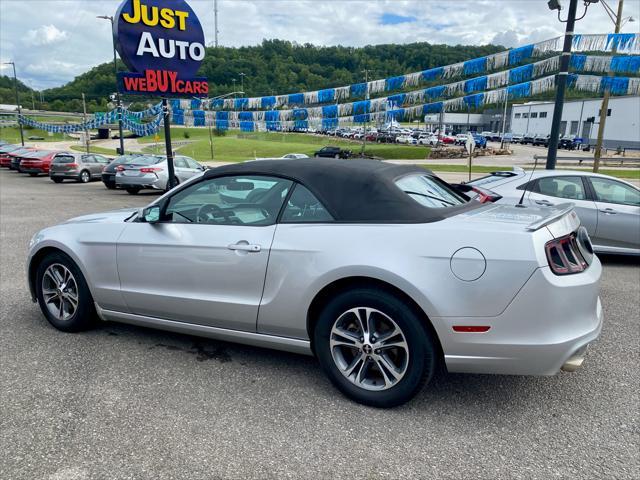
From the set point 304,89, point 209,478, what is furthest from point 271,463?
point 304,89

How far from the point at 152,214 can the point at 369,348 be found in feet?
6.60

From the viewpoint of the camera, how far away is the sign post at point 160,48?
801 cm

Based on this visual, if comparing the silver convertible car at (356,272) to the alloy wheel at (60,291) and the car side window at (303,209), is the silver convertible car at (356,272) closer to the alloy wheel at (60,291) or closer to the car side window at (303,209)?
the car side window at (303,209)

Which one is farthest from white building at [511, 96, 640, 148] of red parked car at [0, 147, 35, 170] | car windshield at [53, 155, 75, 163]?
red parked car at [0, 147, 35, 170]

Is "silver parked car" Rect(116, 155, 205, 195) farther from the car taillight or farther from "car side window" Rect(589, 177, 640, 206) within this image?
the car taillight

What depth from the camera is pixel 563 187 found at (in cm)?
732

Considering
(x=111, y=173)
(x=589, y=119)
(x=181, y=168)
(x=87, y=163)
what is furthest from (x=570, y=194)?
(x=589, y=119)

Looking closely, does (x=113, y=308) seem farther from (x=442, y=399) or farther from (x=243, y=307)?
(x=442, y=399)

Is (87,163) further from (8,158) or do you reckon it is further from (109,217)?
(109,217)

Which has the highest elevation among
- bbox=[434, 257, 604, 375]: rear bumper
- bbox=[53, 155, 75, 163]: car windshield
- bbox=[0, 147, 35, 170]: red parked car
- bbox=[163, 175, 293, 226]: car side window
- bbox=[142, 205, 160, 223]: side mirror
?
bbox=[163, 175, 293, 226]: car side window

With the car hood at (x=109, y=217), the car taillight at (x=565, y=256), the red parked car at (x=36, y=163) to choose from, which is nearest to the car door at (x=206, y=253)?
the car hood at (x=109, y=217)

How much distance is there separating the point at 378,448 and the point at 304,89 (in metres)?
46.1

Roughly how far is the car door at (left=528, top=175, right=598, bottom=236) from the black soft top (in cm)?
440

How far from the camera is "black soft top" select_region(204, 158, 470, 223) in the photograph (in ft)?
9.96
